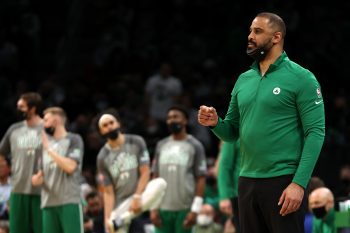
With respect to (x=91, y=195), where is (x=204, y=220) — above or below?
below

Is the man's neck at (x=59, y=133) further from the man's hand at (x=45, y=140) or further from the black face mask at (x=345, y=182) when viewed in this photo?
the black face mask at (x=345, y=182)

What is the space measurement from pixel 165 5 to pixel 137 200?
31.0ft

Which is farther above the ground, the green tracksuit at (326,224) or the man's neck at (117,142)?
the man's neck at (117,142)

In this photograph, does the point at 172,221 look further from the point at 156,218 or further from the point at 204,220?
the point at 204,220

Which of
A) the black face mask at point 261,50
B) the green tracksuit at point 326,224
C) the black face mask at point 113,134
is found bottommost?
the green tracksuit at point 326,224

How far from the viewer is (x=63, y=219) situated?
8.23 meters

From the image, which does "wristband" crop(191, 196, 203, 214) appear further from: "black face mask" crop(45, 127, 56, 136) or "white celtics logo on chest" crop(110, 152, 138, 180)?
"black face mask" crop(45, 127, 56, 136)

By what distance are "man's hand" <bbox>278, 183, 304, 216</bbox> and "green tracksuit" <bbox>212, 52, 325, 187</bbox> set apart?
0.05m

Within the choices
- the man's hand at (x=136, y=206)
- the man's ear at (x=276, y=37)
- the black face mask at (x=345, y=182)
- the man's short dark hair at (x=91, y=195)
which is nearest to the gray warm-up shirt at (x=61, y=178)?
the man's hand at (x=136, y=206)

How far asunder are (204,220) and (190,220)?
166 cm

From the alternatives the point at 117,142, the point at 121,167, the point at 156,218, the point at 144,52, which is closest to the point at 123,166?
the point at 121,167

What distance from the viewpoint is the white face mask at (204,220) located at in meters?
10.8

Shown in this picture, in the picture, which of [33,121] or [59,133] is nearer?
[59,133]

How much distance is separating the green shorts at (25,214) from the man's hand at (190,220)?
1.60 metres
